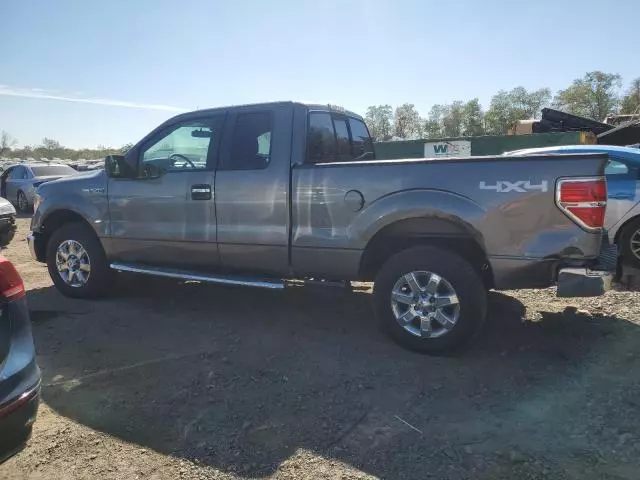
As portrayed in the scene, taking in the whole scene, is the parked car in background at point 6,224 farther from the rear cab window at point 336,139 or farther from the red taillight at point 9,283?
the red taillight at point 9,283

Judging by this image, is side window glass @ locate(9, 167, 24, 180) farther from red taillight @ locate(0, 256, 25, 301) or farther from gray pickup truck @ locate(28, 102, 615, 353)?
red taillight @ locate(0, 256, 25, 301)

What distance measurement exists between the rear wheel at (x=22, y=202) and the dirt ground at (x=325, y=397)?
13.0m

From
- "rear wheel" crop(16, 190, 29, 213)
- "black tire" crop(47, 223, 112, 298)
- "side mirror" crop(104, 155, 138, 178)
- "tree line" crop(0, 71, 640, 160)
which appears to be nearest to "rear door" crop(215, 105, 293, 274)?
"side mirror" crop(104, 155, 138, 178)

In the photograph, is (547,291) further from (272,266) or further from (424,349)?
(272,266)

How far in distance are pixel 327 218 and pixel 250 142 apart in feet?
3.79

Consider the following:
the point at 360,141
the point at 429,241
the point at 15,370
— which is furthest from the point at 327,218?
the point at 15,370

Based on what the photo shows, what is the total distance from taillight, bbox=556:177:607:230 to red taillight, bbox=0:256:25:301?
340 cm

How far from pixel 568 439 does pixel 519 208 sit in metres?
1.59

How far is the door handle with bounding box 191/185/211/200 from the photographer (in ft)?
16.3

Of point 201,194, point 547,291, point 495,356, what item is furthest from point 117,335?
point 547,291

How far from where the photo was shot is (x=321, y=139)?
499cm

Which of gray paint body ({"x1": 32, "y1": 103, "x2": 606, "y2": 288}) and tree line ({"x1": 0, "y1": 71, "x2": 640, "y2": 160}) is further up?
tree line ({"x1": 0, "y1": 71, "x2": 640, "y2": 160})

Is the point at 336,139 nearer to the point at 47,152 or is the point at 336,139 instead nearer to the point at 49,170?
the point at 49,170

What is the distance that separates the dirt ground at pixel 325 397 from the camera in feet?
9.22
